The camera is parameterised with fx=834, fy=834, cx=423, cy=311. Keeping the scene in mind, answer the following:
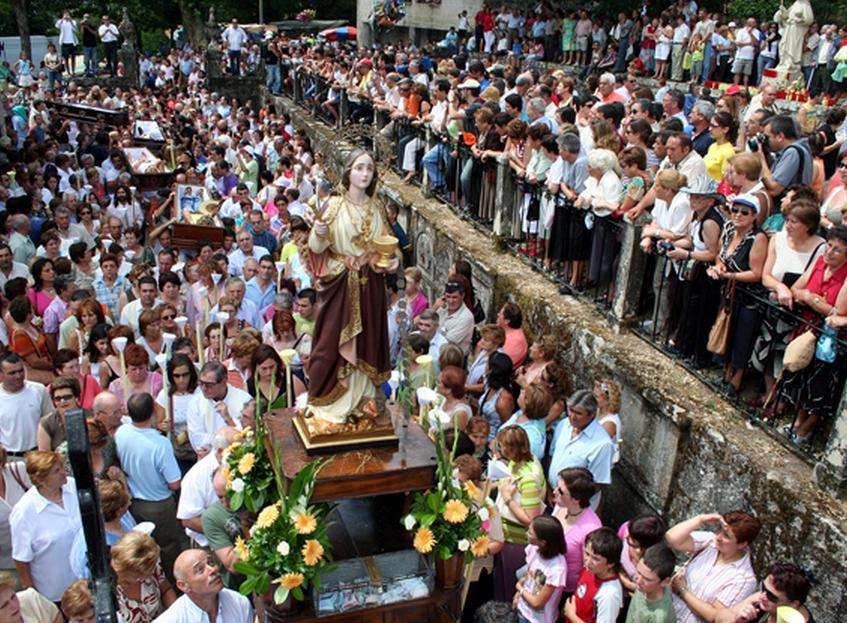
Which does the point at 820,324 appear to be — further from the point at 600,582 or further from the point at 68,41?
the point at 68,41

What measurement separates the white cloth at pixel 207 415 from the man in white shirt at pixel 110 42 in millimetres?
28681

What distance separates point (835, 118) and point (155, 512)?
9913 millimetres

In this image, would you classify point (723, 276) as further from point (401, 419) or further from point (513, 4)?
point (513, 4)

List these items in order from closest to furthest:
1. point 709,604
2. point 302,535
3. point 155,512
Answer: point 302,535 < point 709,604 < point 155,512

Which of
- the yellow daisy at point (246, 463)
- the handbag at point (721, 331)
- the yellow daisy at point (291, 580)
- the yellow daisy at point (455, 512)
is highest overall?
the handbag at point (721, 331)

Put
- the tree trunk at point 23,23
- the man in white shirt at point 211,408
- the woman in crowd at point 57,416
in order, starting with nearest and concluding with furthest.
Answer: the woman in crowd at point 57,416 → the man in white shirt at point 211,408 → the tree trunk at point 23,23

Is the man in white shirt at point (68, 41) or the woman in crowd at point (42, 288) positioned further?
the man in white shirt at point (68, 41)

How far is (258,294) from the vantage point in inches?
400

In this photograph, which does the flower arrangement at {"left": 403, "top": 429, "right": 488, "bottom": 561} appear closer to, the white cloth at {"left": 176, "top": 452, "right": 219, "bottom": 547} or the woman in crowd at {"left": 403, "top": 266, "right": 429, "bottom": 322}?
the white cloth at {"left": 176, "top": 452, "right": 219, "bottom": 547}

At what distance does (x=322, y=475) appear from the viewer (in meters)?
4.55

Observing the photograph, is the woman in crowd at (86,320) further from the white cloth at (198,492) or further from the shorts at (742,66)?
the shorts at (742,66)

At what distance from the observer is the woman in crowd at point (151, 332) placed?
8.59 metres

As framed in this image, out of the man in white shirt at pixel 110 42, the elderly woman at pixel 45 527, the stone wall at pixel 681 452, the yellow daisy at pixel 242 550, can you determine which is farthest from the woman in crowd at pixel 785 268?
the man in white shirt at pixel 110 42

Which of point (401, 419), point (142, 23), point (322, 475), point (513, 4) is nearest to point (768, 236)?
point (401, 419)
